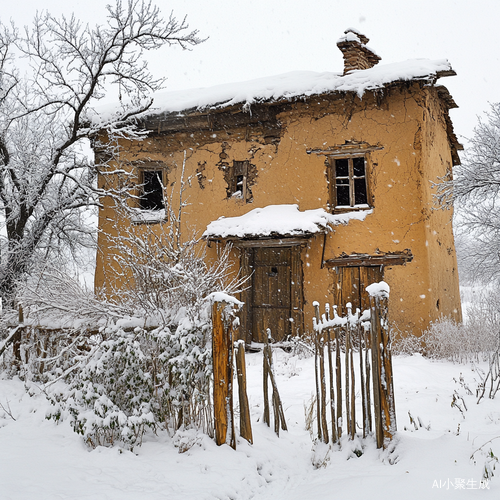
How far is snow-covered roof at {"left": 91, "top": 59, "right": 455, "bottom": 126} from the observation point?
27.3 ft

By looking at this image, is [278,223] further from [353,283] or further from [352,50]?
[352,50]

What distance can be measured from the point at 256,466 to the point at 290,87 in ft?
25.7

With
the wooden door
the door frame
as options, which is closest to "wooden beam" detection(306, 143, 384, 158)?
the door frame

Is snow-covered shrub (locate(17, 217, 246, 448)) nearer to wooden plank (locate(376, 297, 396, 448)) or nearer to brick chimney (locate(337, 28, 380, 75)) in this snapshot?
wooden plank (locate(376, 297, 396, 448))

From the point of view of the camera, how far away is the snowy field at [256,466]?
2762mm

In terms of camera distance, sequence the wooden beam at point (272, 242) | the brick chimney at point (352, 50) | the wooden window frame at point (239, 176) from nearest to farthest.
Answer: the wooden beam at point (272, 242) < the brick chimney at point (352, 50) < the wooden window frame at point (239, 176)

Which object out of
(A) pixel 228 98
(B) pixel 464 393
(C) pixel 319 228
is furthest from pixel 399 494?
(A) pixel 228 98

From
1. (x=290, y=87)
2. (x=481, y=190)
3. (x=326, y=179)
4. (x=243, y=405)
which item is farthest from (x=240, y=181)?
(x=243, y=405)

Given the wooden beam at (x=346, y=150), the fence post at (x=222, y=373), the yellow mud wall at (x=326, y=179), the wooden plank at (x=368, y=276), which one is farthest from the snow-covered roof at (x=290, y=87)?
the fence post at (x=222, y=373)

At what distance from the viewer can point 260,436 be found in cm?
378

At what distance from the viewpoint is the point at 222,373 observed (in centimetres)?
353

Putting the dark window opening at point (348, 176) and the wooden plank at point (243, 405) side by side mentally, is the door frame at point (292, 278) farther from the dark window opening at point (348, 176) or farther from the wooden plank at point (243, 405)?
the wooden plank at point (243, 405)

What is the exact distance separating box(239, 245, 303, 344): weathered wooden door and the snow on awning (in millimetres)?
659

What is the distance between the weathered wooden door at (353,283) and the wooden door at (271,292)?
3.42 ft
